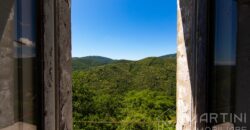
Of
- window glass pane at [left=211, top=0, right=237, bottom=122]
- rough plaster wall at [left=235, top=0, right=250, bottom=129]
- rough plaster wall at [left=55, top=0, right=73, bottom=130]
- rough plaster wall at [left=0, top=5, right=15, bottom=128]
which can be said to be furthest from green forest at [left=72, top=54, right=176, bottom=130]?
rough plaster wall at [left=0, top=5, right=15, bottom=128]

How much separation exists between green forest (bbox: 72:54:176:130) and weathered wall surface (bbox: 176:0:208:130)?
10488 millimetres

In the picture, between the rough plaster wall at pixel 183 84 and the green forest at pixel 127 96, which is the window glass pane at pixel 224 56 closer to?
the rough plaster wall at pixel 183 84

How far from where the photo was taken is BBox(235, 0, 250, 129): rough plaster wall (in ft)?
6.18

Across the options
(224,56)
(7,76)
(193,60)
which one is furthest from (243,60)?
(7,76)

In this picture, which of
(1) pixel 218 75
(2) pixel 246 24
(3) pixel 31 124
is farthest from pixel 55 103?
(2) pixel 246 24

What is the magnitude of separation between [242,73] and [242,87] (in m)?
0.12

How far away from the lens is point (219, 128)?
6.97 ft

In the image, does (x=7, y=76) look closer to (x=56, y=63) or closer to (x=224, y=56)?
(x=56, y=63)

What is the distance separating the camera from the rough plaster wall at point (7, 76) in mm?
1142

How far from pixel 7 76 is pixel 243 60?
6.00ft

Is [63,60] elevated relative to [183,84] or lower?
elevated

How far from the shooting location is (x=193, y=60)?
2102mm

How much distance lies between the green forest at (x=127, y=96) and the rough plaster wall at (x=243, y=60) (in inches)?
420

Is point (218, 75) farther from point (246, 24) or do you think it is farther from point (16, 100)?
point (16, 100)
